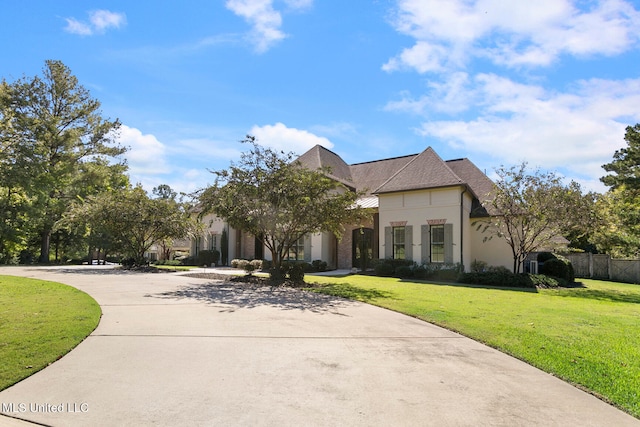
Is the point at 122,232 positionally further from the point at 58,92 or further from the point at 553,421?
Answer: the point at 553,421

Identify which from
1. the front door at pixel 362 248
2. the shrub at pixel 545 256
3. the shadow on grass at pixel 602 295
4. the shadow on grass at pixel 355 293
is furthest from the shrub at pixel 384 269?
the shrub at pixel 545 256

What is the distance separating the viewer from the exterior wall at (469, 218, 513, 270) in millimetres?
20359

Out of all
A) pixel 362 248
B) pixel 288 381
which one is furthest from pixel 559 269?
pixel 288 381

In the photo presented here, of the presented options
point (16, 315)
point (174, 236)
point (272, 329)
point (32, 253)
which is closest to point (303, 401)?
point (272, 329)

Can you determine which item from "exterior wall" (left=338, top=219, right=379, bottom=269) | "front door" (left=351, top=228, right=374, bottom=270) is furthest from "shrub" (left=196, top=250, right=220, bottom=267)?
"front door" (left=351, top=228, right=374, bottom=270)

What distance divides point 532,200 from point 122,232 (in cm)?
2125

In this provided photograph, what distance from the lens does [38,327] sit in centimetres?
641

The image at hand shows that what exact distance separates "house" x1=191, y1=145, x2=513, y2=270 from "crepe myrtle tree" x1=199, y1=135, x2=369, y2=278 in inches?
117

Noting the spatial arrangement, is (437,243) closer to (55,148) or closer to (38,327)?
→ (38,327)

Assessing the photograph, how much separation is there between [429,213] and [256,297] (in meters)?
11.7

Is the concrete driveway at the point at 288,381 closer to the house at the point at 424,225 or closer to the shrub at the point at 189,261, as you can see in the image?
the house at the point at 424,225

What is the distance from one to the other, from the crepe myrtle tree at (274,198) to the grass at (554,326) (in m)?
2.86

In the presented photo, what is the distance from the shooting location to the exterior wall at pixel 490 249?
66.8 ft

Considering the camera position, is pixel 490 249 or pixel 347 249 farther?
pixel 347 249
